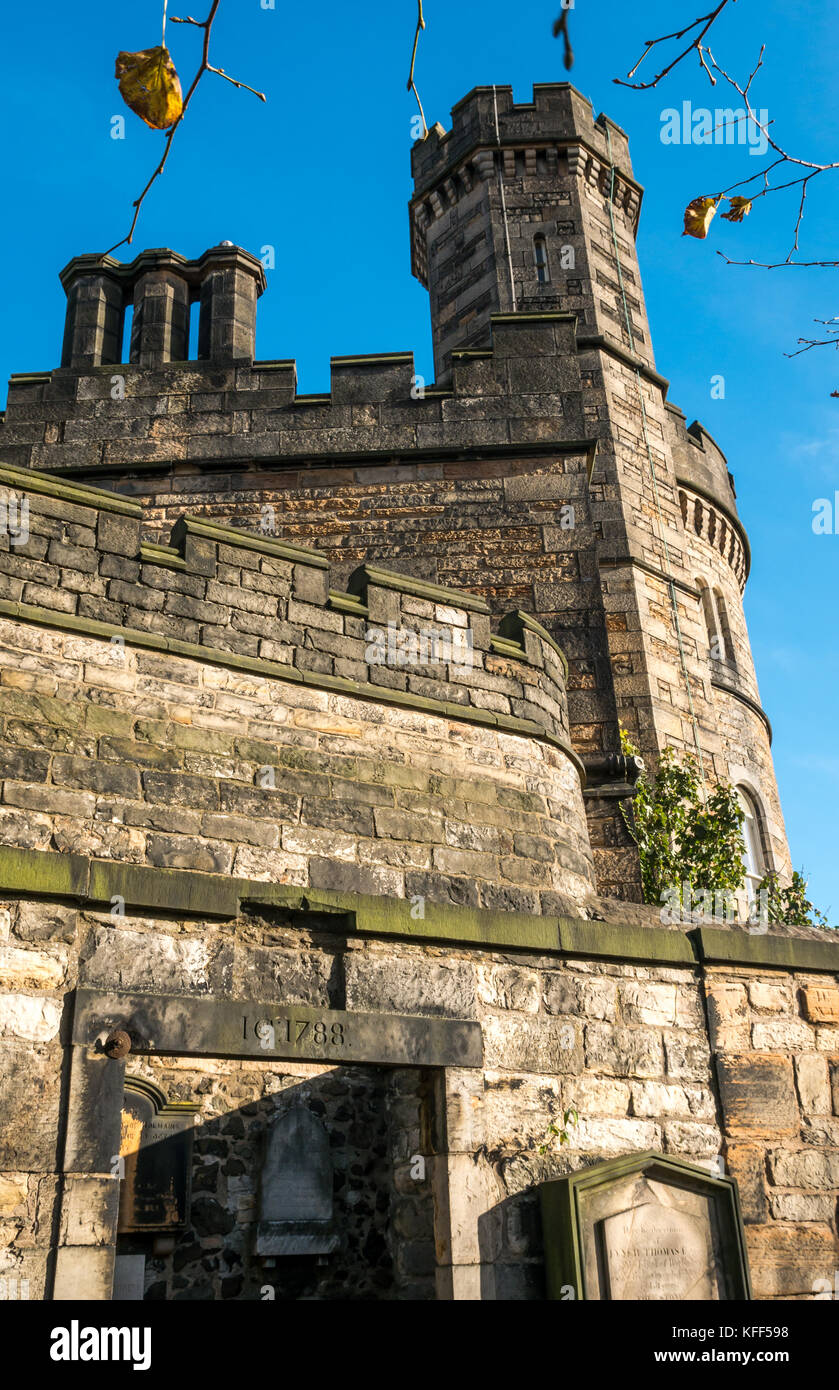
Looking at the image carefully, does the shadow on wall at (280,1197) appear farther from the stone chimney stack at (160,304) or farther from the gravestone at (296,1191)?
the stone chimney stack at (160,304)

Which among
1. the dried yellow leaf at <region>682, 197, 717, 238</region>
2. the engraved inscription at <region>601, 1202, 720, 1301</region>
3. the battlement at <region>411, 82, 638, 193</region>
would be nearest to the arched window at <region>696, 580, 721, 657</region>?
the battlement at <region>411, 82, 638, 193</region>

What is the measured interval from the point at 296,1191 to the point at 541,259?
37.3 feet

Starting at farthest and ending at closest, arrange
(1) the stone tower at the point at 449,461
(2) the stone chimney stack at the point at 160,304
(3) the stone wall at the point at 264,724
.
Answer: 1. (2) the stone chimney stack at the point at 160,304
2. (1) the stone tower at the point at 449,461
3. (3) the stone wall at the point at 264,724

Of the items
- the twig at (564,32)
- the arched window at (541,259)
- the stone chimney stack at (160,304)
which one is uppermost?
the arched window at (541,259)

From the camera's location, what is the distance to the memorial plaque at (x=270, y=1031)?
181 inches

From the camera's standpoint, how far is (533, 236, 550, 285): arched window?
13820 millimetres

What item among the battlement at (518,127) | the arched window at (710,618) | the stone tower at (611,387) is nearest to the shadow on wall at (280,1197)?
the stone tower at (611,387)

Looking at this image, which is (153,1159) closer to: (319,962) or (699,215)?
(319,962)

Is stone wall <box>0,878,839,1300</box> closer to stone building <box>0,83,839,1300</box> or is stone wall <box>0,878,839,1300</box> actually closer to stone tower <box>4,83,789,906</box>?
stone building <box>0,83,839,1300</box>

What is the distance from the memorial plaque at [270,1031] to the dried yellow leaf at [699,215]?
136 inches
